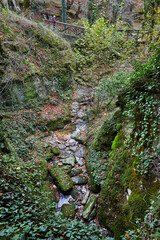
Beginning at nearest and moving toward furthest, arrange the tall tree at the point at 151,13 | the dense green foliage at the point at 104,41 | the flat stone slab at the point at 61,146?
the tall tree at the point at 151,13, the dense green foliage at the point at 104,41, the flat stone slab at the point at 61,146

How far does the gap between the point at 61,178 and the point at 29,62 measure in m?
7.52

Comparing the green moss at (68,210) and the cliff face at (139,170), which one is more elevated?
the cliff face at (139,170)

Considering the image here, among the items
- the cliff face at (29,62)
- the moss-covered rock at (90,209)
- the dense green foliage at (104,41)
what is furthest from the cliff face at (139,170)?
the cliff face at (29,62)

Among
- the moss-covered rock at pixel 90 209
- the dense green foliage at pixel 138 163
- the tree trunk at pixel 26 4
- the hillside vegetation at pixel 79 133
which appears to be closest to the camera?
the hillside vegetation at pixel 79 133

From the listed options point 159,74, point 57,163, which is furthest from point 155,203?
point 57,163

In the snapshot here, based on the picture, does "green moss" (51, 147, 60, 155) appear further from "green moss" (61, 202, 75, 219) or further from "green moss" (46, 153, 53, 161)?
"green moss" (61, 202, 75, 219)

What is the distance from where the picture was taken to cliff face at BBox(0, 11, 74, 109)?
23.0 ft

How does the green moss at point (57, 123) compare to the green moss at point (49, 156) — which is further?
the green moss at point (57, 123)

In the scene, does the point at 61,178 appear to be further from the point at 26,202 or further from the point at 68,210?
the point at 26,202

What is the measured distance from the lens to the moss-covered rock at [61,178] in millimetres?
5258

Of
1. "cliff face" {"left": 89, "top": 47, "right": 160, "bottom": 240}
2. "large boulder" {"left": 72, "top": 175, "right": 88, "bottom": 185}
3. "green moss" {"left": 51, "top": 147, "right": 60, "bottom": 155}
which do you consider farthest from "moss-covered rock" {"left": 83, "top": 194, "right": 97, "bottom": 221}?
"green moss" {"left": 51, "top": 147, "right": 60, "bottom": 155}

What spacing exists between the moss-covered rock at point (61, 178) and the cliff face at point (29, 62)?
442cm

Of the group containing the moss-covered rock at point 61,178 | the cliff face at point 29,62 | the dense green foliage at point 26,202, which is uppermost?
the cliff face at point 29,62

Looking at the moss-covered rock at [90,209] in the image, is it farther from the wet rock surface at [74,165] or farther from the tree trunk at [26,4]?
the tree trunk at [26,4]
